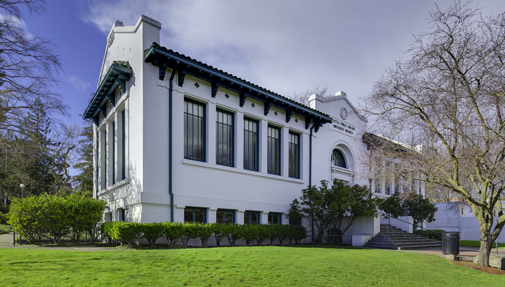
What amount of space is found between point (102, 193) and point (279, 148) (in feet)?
33.7

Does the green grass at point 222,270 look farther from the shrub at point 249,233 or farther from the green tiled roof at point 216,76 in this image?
the green tiled roof at point 216,76

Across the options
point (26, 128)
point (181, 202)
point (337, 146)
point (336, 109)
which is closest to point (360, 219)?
point (337, 146)

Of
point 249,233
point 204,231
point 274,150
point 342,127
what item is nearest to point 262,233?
point 249,233

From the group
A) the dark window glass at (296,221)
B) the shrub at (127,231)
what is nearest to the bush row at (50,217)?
the shrub at (127,231)

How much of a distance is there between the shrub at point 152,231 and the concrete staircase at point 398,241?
11371mm

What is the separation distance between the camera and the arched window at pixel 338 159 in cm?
2533

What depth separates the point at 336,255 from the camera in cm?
1305

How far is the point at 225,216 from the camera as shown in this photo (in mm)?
17062

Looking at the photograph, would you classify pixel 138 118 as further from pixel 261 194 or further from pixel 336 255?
pixel 336 255

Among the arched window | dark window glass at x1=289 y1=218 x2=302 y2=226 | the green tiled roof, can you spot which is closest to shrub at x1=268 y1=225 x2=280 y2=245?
dark window glass at x1=289 y1=218 x2=302 y2=226

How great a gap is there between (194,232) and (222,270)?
5.44 metres

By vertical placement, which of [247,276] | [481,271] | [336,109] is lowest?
[481,271]

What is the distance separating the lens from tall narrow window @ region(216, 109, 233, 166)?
1742cm

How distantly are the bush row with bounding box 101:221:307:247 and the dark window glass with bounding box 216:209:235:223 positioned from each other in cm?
112
